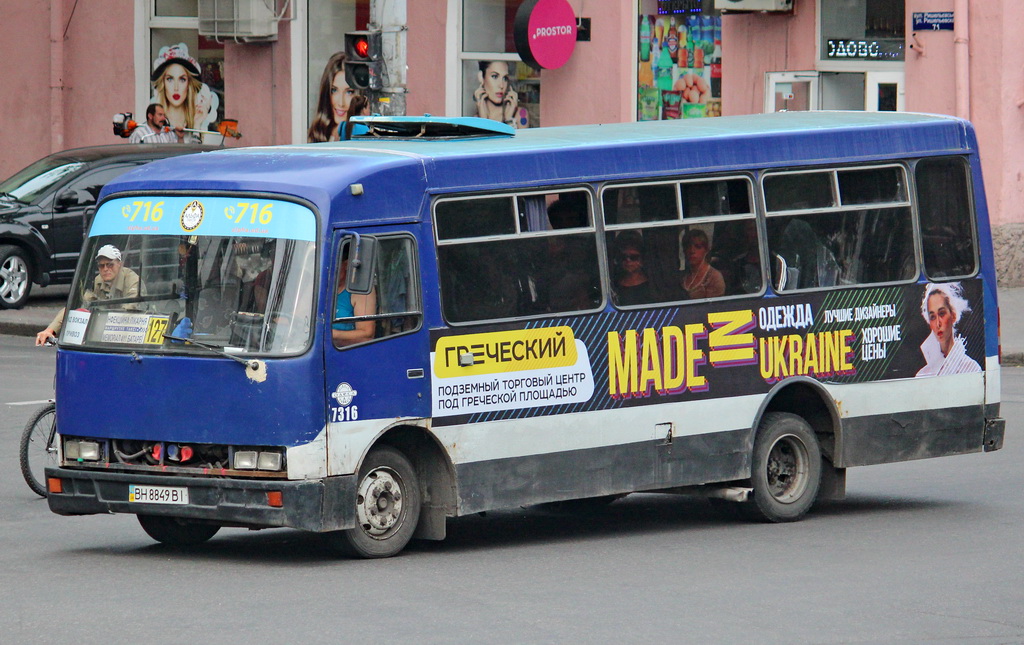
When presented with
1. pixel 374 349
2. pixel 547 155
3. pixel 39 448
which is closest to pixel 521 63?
pixel 39 448

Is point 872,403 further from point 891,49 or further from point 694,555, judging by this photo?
point 891,49

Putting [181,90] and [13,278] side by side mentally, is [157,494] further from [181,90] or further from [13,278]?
[181,90]

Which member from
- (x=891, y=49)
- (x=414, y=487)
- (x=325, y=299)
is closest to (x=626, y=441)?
(x=414, y=487)

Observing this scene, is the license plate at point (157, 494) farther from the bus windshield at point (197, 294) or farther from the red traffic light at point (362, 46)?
the red traffic light at point (362, 46)

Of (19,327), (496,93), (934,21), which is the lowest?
(19,327)

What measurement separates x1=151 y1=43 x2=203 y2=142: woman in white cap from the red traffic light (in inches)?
486

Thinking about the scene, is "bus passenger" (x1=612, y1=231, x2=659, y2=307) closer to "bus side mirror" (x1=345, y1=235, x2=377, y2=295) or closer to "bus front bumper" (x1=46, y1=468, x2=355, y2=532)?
"bus side mirror" (x1=345, y1=235, x2=377, y2=295)

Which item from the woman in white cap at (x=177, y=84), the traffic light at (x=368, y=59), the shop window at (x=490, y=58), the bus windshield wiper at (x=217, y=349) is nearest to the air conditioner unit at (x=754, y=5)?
the shop window at (x=490, y=58)

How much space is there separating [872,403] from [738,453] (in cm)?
117

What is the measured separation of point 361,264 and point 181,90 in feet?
72.3

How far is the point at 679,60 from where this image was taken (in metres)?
25.6

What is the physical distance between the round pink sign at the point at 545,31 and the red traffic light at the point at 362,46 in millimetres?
7751

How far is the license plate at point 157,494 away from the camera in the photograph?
9.27 meters

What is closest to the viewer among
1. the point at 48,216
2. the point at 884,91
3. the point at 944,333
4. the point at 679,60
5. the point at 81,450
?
the point at 81,450
